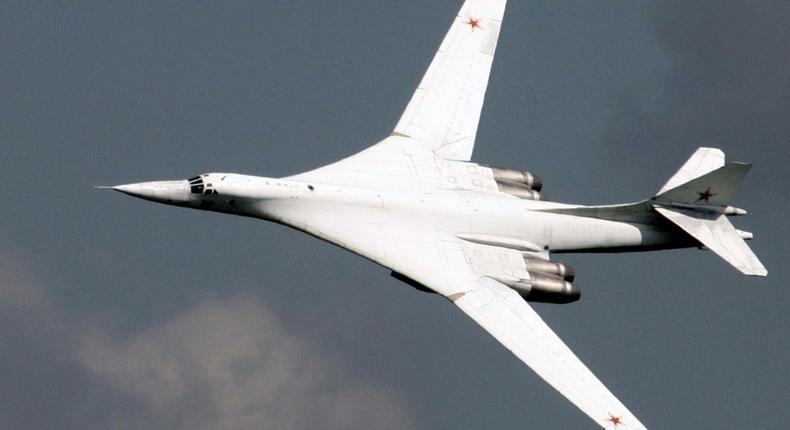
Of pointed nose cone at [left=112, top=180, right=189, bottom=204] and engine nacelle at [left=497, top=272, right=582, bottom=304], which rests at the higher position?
pointed nose cone at [left=112, top=180, right=189, bottom=204]

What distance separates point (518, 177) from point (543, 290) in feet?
22.1

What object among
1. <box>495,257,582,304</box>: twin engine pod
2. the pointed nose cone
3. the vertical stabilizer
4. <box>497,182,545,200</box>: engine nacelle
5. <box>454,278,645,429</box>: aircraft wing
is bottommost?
<box>454,278,645,429</box>: aircraft wing

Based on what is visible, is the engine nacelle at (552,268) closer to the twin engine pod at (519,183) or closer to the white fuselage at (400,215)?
the white fuselage at (400,215)

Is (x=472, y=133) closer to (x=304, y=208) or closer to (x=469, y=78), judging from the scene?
(x=469, y=78)

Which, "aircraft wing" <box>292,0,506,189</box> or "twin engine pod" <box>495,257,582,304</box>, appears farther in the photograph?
"aircraft wing" <box>292,0,506,189</box>

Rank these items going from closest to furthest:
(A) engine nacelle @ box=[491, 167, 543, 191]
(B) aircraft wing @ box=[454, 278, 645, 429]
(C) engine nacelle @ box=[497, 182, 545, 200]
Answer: (B) aircraft wing @ box=[454, 278, 645, 429] < (C) engine nacelle @ box=[497, 182, 545, 200] < (A) engine nacelle @ box=[491, 167, 543, 191]

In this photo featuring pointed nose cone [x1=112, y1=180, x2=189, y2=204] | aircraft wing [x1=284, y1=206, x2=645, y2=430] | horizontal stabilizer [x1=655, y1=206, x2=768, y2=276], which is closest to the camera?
aircraft wing [x1=284, y1=206, x2=645, y2=430]

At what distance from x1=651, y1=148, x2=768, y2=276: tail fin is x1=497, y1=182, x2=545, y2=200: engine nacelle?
15.9 ft

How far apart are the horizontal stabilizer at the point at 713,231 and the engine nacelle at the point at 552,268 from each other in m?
5.20

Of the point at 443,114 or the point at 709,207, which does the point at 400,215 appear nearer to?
the point at 443,114

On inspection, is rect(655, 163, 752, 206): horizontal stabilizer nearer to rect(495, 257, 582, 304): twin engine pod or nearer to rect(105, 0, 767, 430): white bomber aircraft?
rect(105, 0, 767, 430): white bomber aircraft

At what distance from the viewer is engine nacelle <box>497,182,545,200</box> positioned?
81625mm

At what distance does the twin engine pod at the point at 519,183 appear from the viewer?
81750mm

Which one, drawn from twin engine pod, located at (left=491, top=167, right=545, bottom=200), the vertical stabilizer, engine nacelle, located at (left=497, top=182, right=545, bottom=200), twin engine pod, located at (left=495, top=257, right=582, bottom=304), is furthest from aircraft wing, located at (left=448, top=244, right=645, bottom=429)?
the vertical stabilizer
